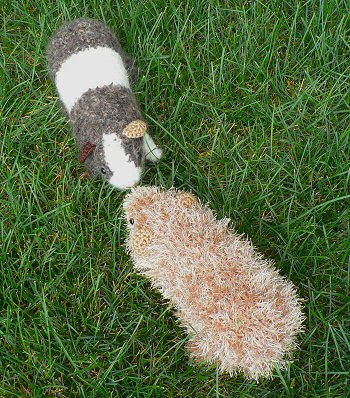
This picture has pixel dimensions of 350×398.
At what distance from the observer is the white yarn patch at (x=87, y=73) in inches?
64.9

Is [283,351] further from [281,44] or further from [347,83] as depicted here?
[281,44]

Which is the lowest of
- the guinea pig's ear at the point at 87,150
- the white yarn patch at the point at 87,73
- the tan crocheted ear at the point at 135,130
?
the guinea pig's ear at the point at 87,150

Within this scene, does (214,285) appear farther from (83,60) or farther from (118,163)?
(83,60)

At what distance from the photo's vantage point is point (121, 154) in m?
1.54

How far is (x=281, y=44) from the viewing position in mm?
1995

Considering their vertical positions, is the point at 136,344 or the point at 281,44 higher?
the point at 281,44

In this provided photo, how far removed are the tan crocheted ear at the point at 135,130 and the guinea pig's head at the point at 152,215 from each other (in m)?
0.16

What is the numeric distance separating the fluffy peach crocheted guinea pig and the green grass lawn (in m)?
0.14

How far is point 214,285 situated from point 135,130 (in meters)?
0.49

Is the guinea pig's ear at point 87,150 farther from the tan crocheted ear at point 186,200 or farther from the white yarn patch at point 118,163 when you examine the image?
the tan crocheted ear at point 186,200

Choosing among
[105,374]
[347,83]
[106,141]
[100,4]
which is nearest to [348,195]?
[347,83]

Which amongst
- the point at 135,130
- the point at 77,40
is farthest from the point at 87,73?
the point at 135,130

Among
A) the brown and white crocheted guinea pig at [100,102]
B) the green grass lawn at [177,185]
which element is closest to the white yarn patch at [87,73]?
the brown and white crocheted guinea pig at [100,102]

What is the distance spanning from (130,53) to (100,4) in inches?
9.2
